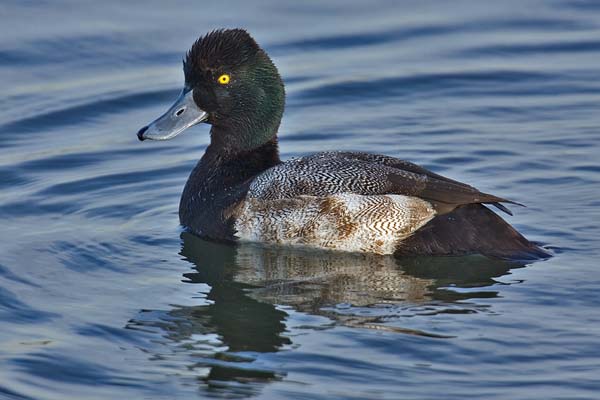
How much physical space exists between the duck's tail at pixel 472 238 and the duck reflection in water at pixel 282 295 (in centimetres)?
11

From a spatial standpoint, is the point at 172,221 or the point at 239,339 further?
the point at 172,221

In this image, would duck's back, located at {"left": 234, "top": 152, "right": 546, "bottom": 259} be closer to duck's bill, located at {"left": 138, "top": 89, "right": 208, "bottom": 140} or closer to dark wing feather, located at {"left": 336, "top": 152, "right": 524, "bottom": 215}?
dark wing feather, located at {"left": 336, "top": 152, "right": 524, "bottom": 215}

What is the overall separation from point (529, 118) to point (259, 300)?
4842mm

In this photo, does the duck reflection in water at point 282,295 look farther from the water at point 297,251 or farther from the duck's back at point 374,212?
the duck's back at point 374,212

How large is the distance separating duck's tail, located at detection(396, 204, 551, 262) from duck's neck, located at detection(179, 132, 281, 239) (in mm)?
1489

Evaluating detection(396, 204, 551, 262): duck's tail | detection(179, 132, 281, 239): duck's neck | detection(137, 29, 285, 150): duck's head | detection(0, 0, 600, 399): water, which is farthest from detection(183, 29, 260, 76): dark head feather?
detection(396, 204, 551, 262): duck's tail

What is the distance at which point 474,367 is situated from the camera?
7.20m

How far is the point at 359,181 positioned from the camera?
9.17 metres

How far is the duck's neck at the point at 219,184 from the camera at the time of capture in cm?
971

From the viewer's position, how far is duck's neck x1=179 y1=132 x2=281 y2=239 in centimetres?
971

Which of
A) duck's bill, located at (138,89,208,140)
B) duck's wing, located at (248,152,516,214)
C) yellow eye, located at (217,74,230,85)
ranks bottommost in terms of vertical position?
duck's wing, located at (248,152,516,214)

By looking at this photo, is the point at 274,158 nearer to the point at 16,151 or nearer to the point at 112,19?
the point at 16,151

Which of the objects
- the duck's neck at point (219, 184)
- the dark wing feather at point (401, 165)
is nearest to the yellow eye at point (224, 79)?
the duck's neck at point (219, 184)

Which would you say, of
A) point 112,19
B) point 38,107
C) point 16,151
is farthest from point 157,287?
point 112,19
